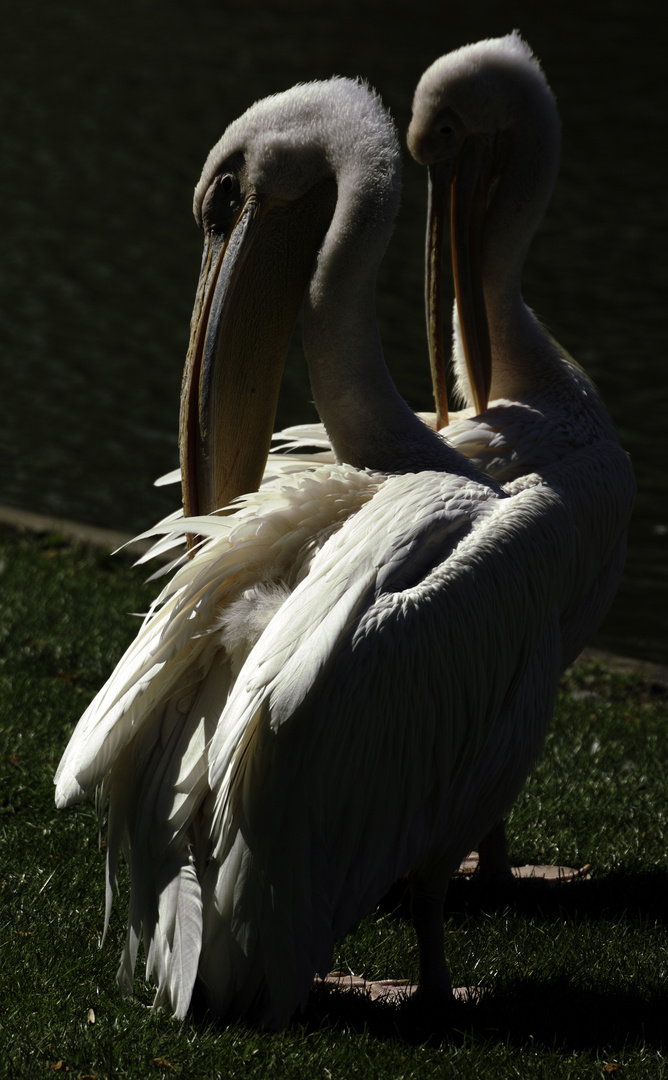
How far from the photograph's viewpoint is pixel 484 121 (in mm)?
4168

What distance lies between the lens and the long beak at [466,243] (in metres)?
4.15

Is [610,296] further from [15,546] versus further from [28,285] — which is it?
[15,546]

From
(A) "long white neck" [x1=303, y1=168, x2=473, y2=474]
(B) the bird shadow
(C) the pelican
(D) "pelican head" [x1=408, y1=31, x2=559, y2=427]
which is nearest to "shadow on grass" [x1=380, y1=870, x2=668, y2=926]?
(B) the bird shadow

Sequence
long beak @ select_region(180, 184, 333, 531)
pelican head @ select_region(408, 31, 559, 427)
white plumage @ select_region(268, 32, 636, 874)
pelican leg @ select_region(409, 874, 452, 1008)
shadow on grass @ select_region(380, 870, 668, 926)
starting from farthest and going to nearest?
1. pelican head @ select_region(408, 31, 559, 427)
2. white plumage @ select_region(268, 32, 636, 874)
3. shadow on grass @ select_region(380, 870, 668, 926)
4. long beak @ select_region(180, 184, 333, 531)
5. pelican leg @ select_region(409, 874, 452, 1008)

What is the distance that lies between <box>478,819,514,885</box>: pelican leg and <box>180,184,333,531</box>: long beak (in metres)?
1.30

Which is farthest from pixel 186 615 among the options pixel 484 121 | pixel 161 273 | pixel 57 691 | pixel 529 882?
pixel 161 273

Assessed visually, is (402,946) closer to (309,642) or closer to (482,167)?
(309,642)

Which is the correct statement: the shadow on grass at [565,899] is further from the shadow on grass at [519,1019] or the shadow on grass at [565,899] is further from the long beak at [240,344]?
the long beak at [240,344]

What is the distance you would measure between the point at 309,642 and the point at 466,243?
2092 mm

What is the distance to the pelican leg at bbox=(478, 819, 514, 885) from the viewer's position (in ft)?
12.3

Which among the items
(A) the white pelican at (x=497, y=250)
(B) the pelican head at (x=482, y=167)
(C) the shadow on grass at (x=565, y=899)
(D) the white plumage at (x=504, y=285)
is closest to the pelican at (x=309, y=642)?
(D) the white plumage at (x=504, y=285)

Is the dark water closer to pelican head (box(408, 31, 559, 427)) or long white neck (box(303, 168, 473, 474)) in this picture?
pelican head (box(408, 31, 559, 427))

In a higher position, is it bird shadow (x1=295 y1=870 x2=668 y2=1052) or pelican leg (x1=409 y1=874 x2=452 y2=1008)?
pelican leg (x1=409 y1=874 x2=452 y2=1008)

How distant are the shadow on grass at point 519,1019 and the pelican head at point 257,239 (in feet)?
4.11
